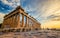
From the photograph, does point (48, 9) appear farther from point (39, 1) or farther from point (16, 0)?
point (16, 0)

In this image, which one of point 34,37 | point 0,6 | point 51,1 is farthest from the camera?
point 0,6

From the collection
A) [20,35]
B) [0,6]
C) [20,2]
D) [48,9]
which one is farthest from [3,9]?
[20,35]

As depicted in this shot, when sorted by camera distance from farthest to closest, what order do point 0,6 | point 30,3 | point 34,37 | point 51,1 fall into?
1. point 0,6
2. point 30,3
3. point 51,1
4. point 34,37

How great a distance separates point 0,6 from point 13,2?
2.76 feet

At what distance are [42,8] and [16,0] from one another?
1.45 metres

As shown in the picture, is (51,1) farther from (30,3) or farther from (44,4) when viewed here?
(30,3)

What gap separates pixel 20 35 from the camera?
1515mm

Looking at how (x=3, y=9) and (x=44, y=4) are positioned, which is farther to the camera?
(x=3, y=9)

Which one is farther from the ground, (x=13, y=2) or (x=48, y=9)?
(x=13, y=2)

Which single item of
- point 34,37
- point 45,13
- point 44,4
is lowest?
point 34,37

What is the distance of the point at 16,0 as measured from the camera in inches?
208

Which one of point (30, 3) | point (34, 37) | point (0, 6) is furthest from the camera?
point (0, 6)

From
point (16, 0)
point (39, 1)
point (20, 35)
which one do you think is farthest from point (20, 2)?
point (20, 35)

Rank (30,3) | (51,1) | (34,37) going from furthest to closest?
(30,3) → (51,1) → (34,37)
